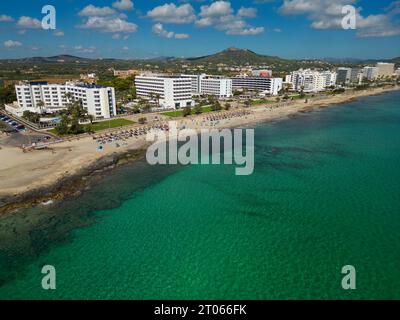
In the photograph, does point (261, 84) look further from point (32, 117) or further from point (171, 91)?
point (32, 117)

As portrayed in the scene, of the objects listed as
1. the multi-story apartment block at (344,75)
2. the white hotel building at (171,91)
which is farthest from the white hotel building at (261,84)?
the multi-story apartment block at (344,75)

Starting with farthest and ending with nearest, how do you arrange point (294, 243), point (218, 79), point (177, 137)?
1. point (218, 79)
2. point (177, 137)
3. point (294, 243)

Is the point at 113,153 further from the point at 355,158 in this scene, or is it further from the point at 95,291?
the point at 355,158

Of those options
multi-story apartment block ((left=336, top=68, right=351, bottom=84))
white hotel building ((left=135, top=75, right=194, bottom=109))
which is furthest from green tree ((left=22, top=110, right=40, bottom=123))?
multi-story apartment block ((left=336, top=68, right=351, bottom=84))

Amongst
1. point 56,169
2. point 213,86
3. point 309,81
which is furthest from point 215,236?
point 309,81

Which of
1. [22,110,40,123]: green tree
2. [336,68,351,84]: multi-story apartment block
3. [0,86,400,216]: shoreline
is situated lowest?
[0,86,400,216]: shoreline

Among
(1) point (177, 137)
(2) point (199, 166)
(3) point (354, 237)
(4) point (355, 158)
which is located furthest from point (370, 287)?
(1) point (177, 137)

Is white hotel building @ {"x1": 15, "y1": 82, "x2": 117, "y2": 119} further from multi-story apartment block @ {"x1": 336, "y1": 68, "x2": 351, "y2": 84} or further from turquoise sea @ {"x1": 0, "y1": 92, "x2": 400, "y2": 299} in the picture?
multi-story apartment block @ {"x1": 336, "y1": 68, "x2": 351, "y2": 84}
